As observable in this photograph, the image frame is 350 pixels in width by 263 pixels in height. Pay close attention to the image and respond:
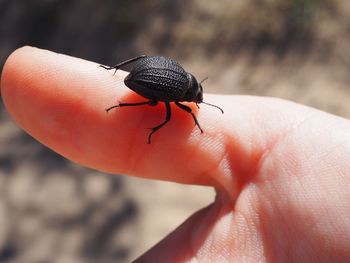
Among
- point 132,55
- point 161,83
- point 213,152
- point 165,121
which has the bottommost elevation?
point 132,55

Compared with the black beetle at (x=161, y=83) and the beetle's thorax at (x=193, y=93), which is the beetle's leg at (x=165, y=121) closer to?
the black beetle at (x=161, y=83)

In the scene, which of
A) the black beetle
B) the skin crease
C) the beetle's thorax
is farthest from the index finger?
the beetle's thorax

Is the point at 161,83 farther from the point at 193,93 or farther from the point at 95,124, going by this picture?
the point at 95,124

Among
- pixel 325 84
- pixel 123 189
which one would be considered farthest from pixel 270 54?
pixel 123 189

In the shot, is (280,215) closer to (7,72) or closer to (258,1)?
(7,72)

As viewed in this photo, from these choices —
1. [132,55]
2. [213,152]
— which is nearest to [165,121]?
[213,152]

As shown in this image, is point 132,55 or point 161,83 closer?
point 161,83
